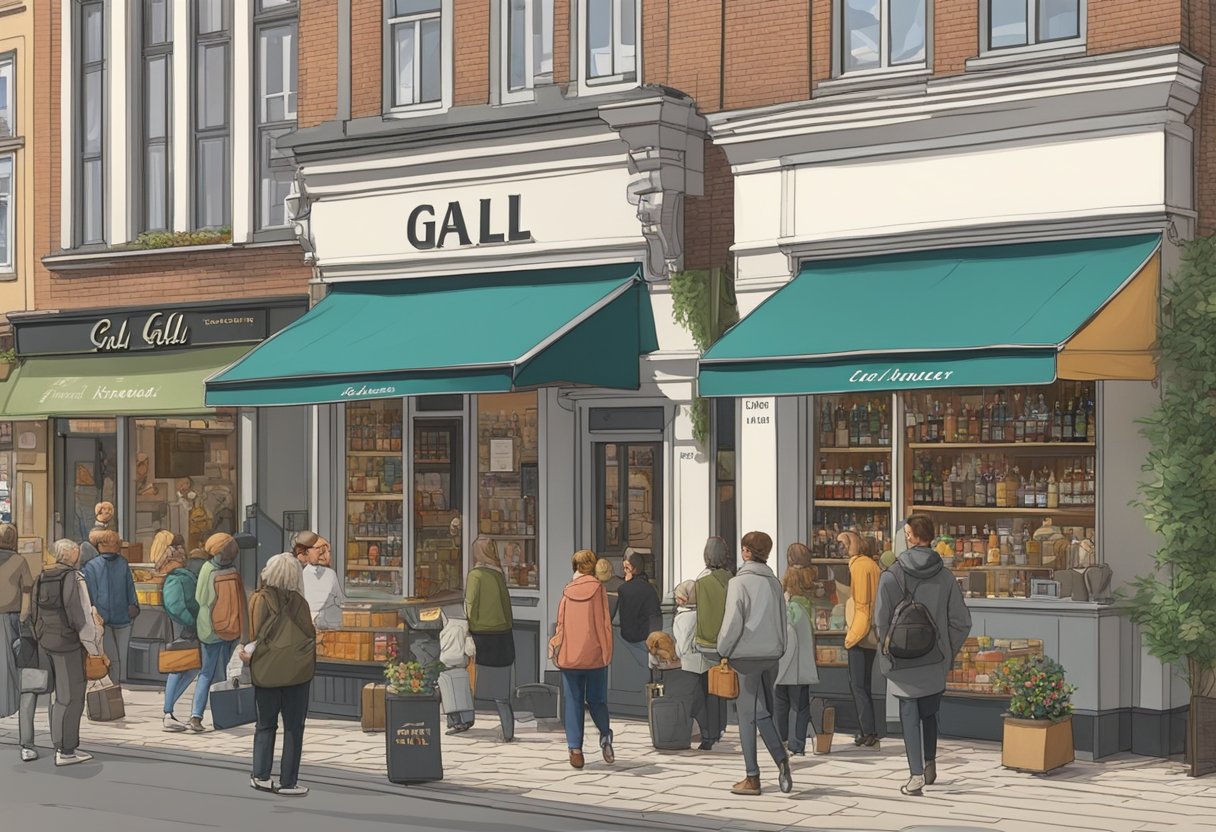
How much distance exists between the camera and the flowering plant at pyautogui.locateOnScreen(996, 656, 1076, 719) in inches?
551

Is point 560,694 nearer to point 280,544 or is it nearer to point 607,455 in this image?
point 607,455

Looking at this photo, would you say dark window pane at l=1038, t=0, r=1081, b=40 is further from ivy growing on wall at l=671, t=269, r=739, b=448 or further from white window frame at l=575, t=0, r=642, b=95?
white window frame at l=575, t=0, r=642, b=95

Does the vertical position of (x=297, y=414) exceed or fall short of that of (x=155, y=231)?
it falls short

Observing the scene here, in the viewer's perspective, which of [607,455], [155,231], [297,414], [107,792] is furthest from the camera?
[155,231]

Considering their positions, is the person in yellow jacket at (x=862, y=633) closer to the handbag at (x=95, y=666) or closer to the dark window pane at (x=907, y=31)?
the dark window pane at (x=907, y=31)

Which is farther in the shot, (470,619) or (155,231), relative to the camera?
(155,231)

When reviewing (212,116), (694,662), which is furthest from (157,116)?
(694,662)

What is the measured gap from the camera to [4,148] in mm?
23328

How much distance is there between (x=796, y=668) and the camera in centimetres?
1423

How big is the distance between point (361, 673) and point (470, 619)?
2.89 metres

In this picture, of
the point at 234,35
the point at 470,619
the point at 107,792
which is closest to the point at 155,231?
the point at 234,35

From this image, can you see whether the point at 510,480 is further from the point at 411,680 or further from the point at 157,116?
the point at 157,116

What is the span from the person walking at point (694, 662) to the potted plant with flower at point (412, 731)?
2447mm

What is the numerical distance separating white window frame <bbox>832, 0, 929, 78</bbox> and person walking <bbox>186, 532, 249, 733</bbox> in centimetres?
736
